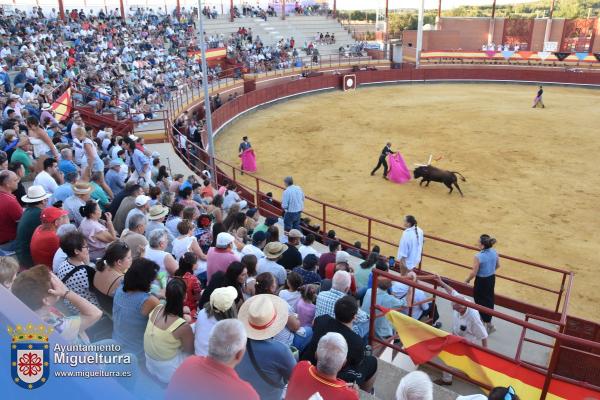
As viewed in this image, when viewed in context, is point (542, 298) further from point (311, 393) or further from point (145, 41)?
point (145, 41)

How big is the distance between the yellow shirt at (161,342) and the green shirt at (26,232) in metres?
2.39

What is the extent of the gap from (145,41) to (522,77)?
85.9 feet

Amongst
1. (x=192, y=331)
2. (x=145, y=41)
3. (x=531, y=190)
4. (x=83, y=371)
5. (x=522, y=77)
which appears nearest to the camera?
(x=83, y=371)

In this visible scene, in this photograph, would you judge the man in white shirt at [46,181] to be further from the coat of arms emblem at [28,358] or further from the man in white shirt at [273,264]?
the coat of arms emblem at [28,358]

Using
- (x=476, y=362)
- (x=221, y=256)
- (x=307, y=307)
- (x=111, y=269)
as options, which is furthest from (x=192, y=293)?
(x=476, y=362)

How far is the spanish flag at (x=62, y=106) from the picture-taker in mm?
13550

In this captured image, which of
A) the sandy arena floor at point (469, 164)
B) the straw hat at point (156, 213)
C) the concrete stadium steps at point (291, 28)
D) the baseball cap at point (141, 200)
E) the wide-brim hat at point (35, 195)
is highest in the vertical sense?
the concrete stadium steps at point (291, 28)

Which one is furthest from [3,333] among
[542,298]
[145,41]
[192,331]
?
[145,41]

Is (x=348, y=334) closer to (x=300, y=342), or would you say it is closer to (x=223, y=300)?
(x=300, y=342)

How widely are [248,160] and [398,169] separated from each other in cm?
486

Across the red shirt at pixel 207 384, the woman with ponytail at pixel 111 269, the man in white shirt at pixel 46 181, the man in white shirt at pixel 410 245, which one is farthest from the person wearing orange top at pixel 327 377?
the man in white shirt at pixel 46 181

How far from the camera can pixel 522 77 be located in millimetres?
35656

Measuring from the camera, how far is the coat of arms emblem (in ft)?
5.02

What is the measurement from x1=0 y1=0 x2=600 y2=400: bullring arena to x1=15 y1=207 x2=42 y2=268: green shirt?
2 cm
